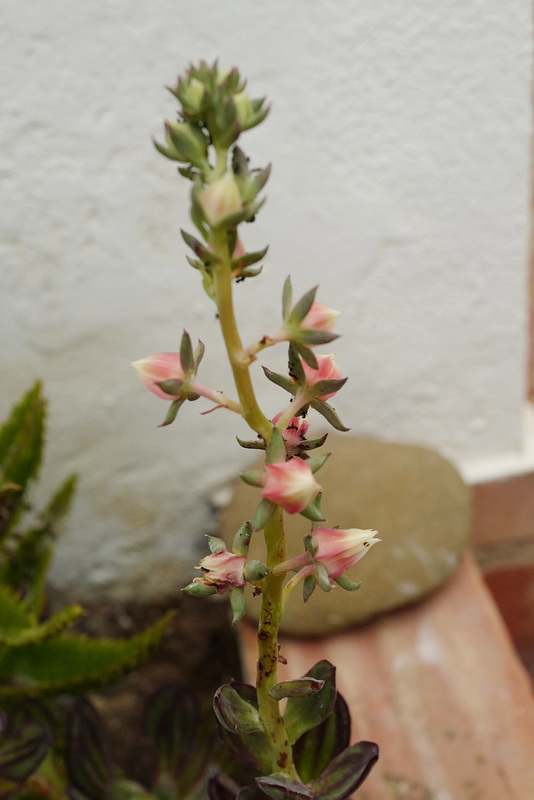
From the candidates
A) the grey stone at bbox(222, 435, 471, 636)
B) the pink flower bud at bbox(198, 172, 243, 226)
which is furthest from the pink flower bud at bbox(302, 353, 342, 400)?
the grey stone at bbox(222, 435, 471, 636)

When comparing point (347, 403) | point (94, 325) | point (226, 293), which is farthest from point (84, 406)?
point (226, 293)

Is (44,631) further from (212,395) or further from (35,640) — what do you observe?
(212,395)

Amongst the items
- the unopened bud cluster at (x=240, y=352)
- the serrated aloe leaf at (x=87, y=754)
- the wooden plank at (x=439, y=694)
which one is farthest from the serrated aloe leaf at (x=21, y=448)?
the unopened bud cluster at (x=240, y=352)

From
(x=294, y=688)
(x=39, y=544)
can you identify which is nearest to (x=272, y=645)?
(x=294, y=688)

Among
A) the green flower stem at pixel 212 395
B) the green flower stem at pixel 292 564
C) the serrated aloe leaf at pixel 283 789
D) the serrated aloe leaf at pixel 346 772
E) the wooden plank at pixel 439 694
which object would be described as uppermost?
the green flower stem at pixel 212 395

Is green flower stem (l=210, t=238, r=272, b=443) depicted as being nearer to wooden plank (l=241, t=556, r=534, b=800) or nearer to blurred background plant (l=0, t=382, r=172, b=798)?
blurred background plant (l=0, t=382, r=172, b=798)

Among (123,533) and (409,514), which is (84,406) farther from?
(409,514)

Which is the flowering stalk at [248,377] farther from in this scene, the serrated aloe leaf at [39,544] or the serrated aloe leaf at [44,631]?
the serrated aloe leaf at [39,544]
